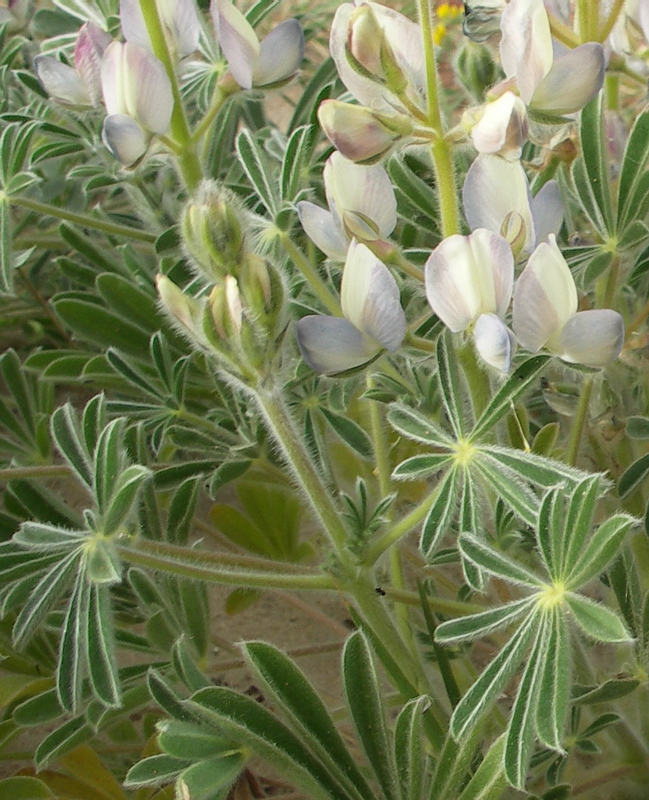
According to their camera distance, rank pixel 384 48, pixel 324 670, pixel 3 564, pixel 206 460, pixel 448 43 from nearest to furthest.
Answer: pixel 384 48
pixel 3 564
pixel 206 460
pixel 324 670
pixel 448 43

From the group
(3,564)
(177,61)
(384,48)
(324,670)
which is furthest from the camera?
(324,670)

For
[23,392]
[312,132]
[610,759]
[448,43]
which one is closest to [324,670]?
[610,759]

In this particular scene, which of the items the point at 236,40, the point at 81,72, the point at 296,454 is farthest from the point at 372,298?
the point at 81,72

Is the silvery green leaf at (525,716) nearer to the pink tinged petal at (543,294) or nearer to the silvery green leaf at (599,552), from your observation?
the silvery green leaf at (599,552)

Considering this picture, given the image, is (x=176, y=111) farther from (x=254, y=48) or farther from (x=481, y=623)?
(x=481, y=623)

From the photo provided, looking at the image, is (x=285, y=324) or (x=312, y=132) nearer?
(x=285, y=324)

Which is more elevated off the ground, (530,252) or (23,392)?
(530,252)

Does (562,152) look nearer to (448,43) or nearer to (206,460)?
(206,460)

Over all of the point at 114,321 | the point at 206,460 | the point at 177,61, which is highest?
the point at 177,61
